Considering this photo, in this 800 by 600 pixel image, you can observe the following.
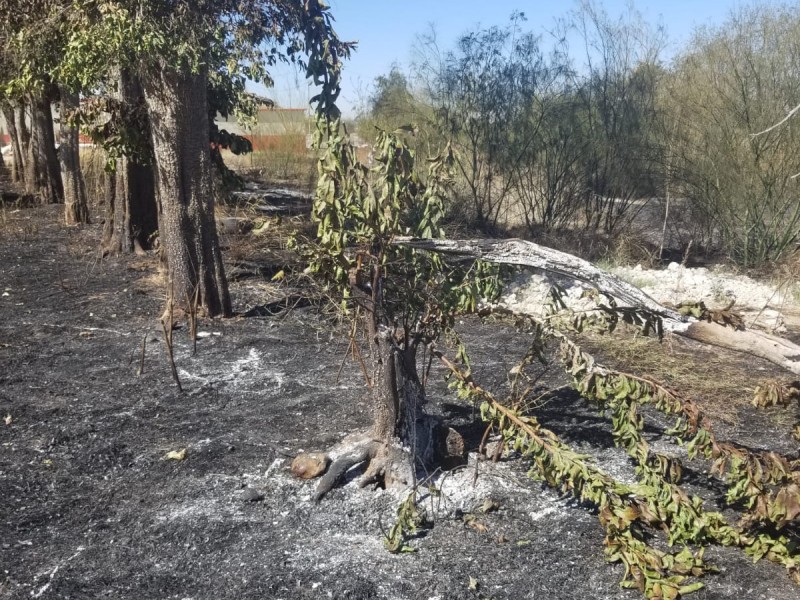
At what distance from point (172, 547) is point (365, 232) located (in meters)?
1.63

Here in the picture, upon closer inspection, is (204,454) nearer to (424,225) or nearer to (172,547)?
(172,547)

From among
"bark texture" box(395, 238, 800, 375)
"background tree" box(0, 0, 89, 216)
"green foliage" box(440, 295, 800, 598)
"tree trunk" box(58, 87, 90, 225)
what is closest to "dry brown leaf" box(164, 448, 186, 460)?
"green foliage" box(440, 295, 800, 598)

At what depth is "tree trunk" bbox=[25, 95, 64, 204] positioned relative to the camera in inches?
580

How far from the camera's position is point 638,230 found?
38.9ft

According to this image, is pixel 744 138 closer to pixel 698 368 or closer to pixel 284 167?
pixel 698 368

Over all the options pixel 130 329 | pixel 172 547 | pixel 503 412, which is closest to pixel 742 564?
pixel 503 412

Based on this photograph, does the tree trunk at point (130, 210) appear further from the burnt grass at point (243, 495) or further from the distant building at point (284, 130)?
the distant building at point (284, 130)

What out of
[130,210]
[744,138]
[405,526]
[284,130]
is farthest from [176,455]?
[284,130]

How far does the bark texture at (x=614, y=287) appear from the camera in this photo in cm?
324

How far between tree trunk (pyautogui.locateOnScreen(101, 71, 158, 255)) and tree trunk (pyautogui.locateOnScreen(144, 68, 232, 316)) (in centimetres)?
253

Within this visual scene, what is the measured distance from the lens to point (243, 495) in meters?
3.96

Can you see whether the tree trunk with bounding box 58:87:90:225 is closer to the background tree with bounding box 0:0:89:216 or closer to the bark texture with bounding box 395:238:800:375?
the background tree with bounding box 0:0:89:216

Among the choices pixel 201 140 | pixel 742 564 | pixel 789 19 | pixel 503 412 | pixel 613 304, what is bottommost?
pixel 742 564

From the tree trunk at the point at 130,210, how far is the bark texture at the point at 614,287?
6984mm
